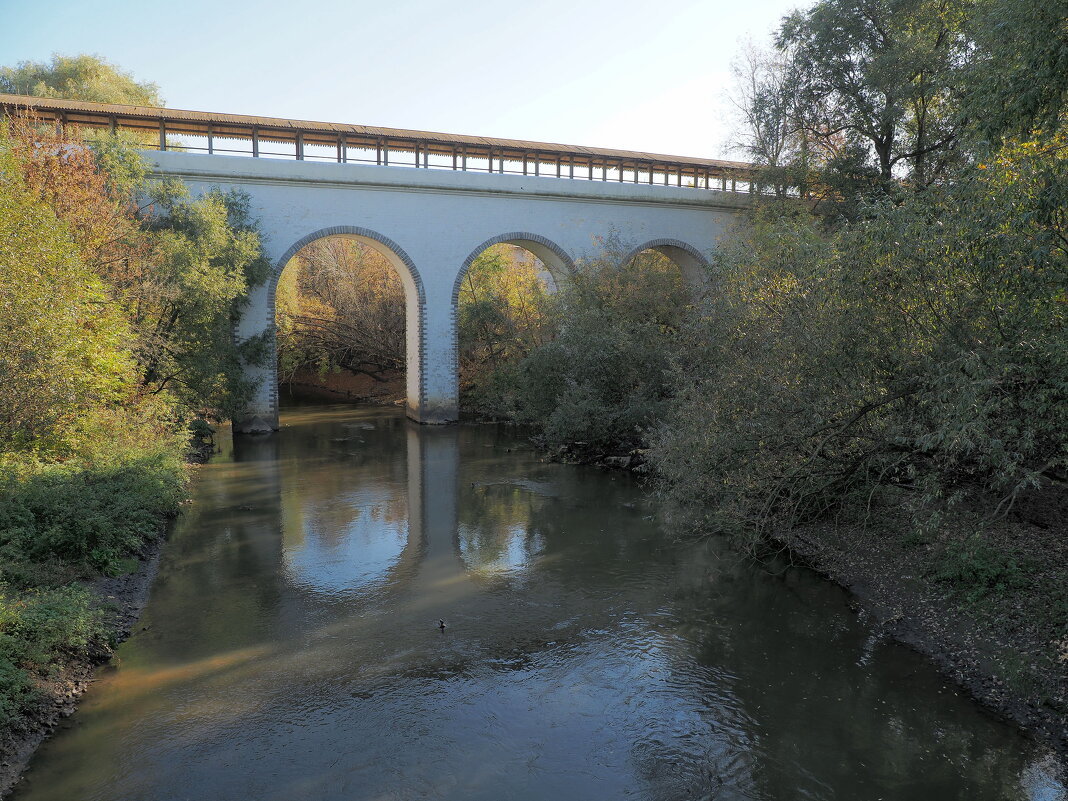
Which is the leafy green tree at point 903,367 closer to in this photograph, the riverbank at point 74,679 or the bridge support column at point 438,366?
the riverbank at point 74,679

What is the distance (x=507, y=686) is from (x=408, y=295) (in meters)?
15.5

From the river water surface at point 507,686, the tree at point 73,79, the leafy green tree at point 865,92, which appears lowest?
the river water surface at point 507,686

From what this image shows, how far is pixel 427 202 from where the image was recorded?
775 inches

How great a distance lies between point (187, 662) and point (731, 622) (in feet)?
16.9

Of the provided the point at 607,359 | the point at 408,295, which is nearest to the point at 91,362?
the point at 607,359

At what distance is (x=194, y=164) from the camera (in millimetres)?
17344

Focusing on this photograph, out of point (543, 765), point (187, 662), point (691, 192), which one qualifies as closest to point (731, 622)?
point (543, 765)

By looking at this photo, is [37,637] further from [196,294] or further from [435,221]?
[435,221]

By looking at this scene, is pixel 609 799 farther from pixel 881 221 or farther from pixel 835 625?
pixel 881 221

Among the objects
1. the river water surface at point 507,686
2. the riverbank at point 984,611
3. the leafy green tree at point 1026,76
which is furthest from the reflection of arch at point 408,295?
the leafy green tree at point 1026,76

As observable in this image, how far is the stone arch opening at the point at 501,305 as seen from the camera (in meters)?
20.4

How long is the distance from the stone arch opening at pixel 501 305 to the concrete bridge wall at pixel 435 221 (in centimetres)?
10

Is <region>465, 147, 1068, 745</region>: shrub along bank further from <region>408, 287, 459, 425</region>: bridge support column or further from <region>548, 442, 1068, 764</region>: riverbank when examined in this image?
<region>408, 287, 459, 425</region>: bridge support column

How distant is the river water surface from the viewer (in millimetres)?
5137
